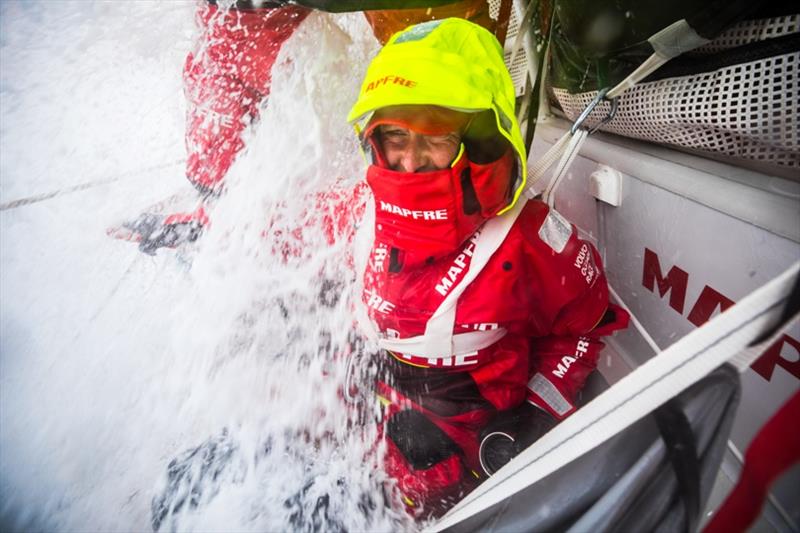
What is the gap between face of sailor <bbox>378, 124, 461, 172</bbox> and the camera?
126 centimetres

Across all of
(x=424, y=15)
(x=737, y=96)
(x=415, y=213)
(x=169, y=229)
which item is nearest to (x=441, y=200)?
(x=415, y=213)

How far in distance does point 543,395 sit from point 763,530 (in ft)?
2.18

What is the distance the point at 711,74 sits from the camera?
853mm

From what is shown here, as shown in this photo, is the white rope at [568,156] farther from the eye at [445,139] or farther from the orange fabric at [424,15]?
→ the orange fabric at [424,15]

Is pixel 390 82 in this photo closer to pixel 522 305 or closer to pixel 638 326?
pixel 522 305

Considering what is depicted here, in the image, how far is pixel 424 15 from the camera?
5.49 ft

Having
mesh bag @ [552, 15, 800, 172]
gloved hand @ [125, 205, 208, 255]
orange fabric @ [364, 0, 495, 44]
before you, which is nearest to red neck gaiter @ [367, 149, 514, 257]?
mesh bag @ [552, 15, 800, 172]

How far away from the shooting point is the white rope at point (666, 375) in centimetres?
44

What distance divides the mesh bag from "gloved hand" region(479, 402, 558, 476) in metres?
1.02

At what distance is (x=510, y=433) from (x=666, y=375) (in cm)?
103

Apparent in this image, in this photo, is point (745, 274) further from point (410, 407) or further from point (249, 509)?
point (249, 509)

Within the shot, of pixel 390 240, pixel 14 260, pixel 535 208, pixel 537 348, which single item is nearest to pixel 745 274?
pixel 535 208

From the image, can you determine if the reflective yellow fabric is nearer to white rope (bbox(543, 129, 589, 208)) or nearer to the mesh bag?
white rope (bbox(543, 129, 589, 208))

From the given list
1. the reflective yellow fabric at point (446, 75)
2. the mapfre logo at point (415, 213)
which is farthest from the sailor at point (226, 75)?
the mapfre logo at point (415, 213)
